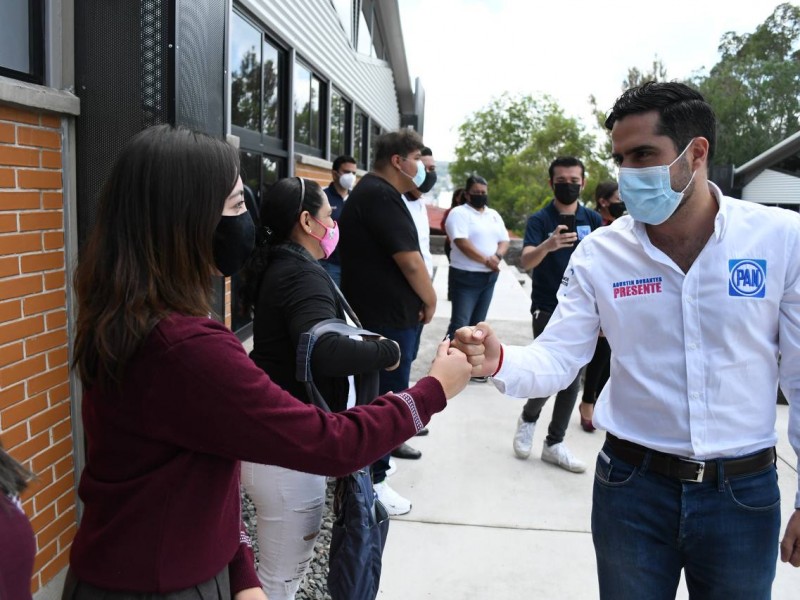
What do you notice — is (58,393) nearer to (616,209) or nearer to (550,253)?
(550,253)

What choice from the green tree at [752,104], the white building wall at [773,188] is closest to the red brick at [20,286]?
the white building wall at [773,188]

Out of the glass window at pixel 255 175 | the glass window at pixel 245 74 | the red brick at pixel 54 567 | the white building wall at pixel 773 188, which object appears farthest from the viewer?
the white building wall at pixel 773 188

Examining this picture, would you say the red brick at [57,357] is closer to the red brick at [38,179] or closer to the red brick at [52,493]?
the red brick at [52,493]

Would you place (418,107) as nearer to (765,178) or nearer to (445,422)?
(765,178)

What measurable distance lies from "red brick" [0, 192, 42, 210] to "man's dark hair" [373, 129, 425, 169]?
1960 mm

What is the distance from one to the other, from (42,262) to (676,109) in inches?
92.4

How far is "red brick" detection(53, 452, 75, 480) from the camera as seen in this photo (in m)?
2.81

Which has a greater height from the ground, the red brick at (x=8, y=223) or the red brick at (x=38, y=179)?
the red brick at (x=38, y=179)

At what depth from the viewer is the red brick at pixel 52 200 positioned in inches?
105

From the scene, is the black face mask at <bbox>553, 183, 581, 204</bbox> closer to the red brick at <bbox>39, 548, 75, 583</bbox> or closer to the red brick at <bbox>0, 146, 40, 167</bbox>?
the red brick at <bbox>0, 146, 40, 167</bbox>

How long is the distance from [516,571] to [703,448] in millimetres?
1921

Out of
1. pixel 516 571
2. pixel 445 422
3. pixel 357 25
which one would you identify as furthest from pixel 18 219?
pixel 357 25

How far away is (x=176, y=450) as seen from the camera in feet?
4.36

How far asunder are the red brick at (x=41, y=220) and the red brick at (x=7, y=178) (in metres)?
0.12
